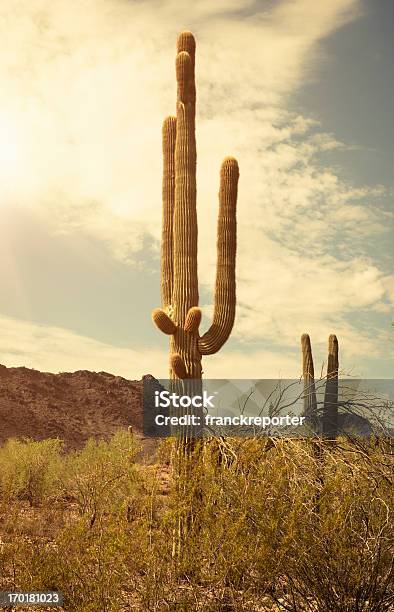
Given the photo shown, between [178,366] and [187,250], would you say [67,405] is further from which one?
[178,366]

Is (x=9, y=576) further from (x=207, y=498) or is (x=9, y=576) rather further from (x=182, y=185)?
(x=182, y=185)

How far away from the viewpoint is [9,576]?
8062 millimetres

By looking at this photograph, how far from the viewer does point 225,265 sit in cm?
1188

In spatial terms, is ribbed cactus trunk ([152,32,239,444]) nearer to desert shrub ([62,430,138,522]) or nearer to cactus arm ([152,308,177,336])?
cactus arm ([152,308,177,336])

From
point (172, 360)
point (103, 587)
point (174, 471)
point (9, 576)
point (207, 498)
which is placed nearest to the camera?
point (103, 587)

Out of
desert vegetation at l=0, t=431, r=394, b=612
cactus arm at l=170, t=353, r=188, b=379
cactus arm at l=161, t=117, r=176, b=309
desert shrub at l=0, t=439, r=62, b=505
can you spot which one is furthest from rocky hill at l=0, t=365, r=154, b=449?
desert vegetation at l=0, t=431, r=394, b=612

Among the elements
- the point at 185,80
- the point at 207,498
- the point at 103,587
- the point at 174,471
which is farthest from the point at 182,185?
the point at 103,587

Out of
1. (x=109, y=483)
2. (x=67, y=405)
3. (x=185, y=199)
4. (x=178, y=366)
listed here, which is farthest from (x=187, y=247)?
(x=67, y=405)

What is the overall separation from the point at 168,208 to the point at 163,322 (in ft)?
9.18

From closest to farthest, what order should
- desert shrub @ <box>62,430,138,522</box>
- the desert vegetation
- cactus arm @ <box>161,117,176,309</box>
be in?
the desert vegetation, desert shrub @ <box>62,430,138,522</box>, cactus arm @ <box>161,117,176,309</box>

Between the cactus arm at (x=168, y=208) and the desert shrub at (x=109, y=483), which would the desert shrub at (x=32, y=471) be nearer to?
the desert shrub at (x=109, y=483)

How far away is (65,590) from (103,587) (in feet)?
2.88

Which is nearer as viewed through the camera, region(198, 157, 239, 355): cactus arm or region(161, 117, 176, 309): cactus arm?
region(198, 157, 239, 355): cactus arm

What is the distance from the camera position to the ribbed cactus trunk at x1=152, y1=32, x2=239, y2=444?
441 inches
